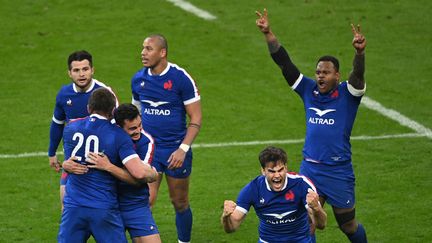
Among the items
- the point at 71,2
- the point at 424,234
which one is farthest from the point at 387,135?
the point at 71,2

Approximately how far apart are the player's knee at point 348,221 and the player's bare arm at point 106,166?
2.82 meters

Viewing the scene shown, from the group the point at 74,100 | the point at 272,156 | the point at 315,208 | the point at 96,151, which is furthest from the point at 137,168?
the point at 74,100

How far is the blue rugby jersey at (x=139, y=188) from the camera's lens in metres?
10.8

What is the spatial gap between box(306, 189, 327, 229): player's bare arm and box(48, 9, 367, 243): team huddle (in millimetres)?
12

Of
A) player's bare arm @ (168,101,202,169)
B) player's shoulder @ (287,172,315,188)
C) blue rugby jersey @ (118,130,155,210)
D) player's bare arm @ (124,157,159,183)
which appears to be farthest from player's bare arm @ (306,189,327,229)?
player's bare arm @ (168,101,202,169)

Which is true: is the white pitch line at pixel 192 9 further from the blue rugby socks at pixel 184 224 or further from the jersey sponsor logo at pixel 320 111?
the jersey sponsor logo at pixel 320 111

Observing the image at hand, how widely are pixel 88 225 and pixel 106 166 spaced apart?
68 cm

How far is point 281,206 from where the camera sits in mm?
10680

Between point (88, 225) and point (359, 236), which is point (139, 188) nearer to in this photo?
point (88, 225)

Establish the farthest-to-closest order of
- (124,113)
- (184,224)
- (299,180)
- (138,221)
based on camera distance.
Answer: (184,224)
(138,221)
(299,180)
(124,113)

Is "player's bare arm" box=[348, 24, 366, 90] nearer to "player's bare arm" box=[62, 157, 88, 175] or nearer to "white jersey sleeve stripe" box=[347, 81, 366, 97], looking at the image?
"white jersey sleeve stripe" box=[347, 81, 366, 97]

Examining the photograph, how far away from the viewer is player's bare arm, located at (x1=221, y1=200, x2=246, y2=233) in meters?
10.1

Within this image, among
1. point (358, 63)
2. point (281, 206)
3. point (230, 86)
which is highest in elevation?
point (358, 63)

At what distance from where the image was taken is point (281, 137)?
1758 centimetres
